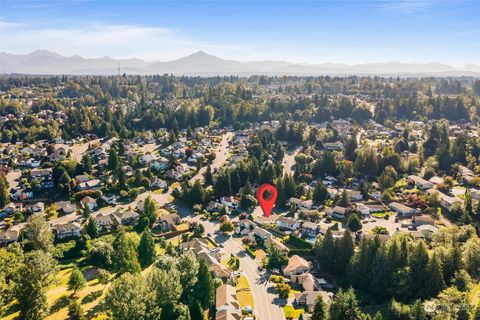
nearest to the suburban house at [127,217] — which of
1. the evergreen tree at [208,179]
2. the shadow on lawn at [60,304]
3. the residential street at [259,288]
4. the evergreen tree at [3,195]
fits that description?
the residential street at [259,288]

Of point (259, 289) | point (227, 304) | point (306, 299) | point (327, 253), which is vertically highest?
point (327, 253)

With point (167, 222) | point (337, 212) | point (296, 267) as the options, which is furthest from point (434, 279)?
point (167, 222)

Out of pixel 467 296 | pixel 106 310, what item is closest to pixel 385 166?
pixel 467 296

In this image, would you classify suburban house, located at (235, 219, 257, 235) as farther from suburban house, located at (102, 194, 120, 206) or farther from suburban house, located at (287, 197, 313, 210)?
suburban house, located at (102, 194, 120, 206)

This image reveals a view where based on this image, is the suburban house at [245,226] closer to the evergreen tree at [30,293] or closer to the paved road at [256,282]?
the paved road at [256,282]

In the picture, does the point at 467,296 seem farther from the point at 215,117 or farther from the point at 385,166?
the point at 215,117

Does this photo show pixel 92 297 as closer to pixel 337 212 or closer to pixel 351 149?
pixel 337 212
